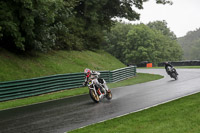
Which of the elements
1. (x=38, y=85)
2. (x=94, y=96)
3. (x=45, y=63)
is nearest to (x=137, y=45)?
(x=45, y=63)

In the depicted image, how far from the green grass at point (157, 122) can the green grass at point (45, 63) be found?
45.0ft

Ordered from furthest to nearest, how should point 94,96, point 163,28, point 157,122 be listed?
point 163,28 → point 94,96 → point 157,122

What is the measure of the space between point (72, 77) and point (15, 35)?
530 cm

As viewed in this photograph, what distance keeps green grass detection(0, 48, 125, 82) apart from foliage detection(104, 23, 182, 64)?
4573cm

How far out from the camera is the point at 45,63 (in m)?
25.0

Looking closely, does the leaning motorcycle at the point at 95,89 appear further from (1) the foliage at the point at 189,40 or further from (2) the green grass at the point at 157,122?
(1) the foliage at the point at 189,40

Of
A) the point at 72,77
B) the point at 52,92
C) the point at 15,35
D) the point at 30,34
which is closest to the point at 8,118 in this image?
the point at 52,92

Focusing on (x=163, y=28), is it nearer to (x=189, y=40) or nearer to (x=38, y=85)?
(x=189, y=40)

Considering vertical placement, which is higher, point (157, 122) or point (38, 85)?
point (157, 122)

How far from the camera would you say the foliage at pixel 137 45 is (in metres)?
79.4

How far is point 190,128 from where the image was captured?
6.16 meters

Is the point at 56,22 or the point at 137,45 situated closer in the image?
the point at 56,22

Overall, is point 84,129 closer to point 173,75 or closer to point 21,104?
point 21,104

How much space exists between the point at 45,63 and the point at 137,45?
5857 cm
